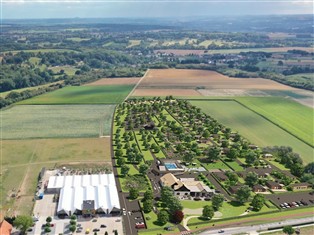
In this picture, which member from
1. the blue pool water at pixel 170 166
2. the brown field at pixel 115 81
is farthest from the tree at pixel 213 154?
the brown field at pixel 115 81

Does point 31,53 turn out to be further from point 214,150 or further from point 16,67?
point 214,150

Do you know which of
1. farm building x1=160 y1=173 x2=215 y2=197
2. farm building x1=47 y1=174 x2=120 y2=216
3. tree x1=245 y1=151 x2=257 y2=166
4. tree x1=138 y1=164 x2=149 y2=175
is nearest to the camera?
farm building x1=47 y1=174 x2=120 y2=216

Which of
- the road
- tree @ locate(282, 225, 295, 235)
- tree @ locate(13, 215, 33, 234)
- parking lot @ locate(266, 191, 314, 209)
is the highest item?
tree @ locate(13, 215, 33, 234)

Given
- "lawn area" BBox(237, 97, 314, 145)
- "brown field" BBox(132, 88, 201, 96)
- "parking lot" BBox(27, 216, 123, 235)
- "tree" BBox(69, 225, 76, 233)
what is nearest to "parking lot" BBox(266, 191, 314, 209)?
"parking lot" BBox(27, 216, 123, 235)

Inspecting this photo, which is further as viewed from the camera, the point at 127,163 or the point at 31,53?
the point at 31,53

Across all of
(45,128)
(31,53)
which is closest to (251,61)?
(31,53)

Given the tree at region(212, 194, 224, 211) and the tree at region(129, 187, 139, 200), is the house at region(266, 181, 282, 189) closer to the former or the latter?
the tree at region(212, 194, 224, 211)
